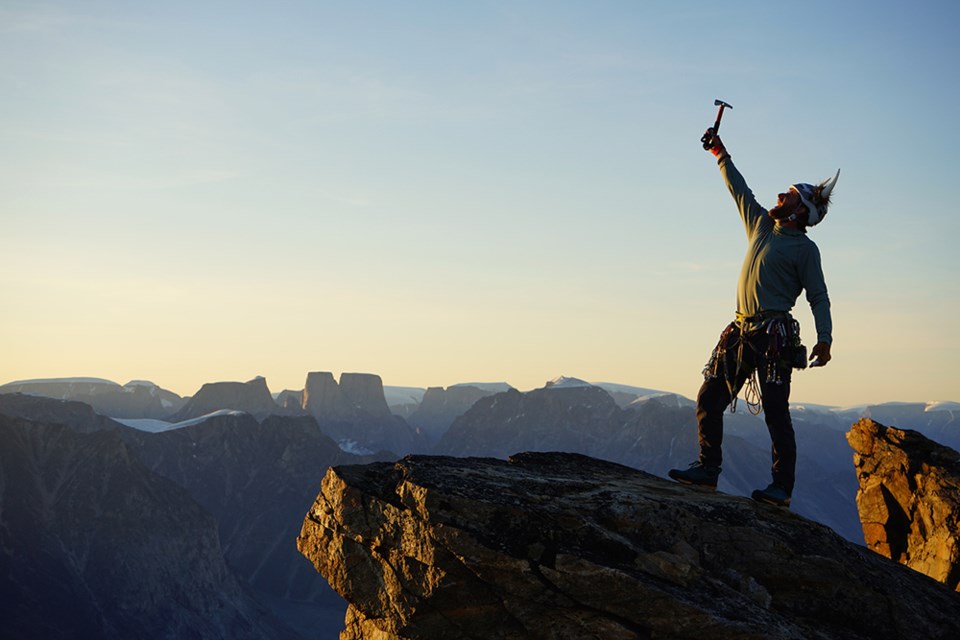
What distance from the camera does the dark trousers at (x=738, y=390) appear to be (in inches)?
563

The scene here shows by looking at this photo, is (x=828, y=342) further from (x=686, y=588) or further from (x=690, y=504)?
(x=686, y=588)

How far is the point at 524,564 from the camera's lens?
11.0m

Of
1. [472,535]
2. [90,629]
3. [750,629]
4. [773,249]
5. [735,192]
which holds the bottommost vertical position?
[90,629]

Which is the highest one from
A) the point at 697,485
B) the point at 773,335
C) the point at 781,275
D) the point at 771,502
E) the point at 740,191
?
the point at 740,191

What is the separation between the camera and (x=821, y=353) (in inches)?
542

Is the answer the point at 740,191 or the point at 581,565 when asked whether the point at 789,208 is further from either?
the point at 581,565

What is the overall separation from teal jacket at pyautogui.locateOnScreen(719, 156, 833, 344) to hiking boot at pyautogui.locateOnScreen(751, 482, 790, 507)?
2.39m

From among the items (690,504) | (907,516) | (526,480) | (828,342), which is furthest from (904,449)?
(526,480)

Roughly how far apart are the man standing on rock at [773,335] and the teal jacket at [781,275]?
15mm

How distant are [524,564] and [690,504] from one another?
9.36ft

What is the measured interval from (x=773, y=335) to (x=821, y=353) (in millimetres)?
785

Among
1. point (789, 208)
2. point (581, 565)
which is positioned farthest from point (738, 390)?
point (581, 565)

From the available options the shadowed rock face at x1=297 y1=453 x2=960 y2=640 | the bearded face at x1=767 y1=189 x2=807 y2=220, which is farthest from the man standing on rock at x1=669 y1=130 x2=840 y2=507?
the shadowed rock face at x1=297 y1=453 x2=960 y2=640

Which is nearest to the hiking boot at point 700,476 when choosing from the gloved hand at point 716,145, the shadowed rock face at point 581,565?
the shadowed rock face at point 581,565
